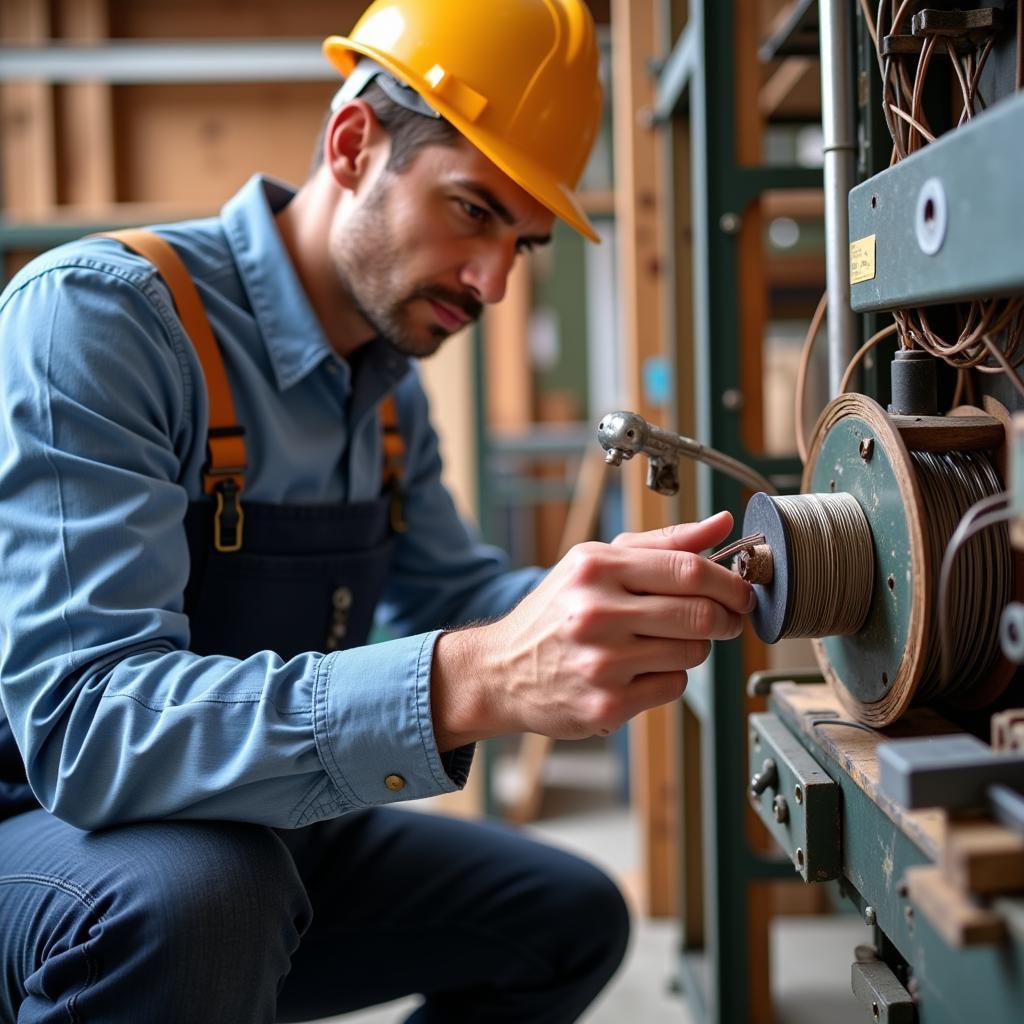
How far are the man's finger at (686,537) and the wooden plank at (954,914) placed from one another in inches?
13.4

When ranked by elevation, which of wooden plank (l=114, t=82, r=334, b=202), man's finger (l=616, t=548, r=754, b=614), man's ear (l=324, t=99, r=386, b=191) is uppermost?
wooden plank (l=114, t=82, r=334, b=202)

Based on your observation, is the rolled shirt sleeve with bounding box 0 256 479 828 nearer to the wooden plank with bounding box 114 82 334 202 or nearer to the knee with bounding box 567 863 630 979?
the knee with bounding box 567 863 630 979

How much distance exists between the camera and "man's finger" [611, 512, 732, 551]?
94 centimetres

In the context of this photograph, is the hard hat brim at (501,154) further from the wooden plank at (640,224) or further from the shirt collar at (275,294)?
the wooden plank at (640,224)

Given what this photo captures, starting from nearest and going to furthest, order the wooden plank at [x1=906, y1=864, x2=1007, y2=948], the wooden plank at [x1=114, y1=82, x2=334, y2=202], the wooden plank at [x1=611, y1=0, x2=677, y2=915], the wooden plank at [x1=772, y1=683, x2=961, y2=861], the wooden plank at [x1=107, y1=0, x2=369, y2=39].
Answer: the wooden plank at [x1=906, y1=864, x2=1007, y2=948], the wooden plank at [x1=772, y1=683, x2=961, y2=861], the wooden plank at [x1=611, y1=0, x2=677, y2=915], the wooden plank at [x1=114, y1=82, x2=334, y2=202], the wooden plank at [x1=107, y1=0, x2=369, y2=39]

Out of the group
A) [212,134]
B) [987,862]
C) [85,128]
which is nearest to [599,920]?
[987,862]

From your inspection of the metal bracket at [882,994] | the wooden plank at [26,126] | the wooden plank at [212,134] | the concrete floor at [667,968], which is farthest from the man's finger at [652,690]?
the wooden plank at [26,126]

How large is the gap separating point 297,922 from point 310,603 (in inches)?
15.6

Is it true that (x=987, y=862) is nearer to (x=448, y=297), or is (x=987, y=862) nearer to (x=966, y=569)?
(x=966, y=569)

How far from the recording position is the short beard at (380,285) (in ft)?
4.64

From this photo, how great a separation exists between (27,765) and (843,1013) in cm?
166

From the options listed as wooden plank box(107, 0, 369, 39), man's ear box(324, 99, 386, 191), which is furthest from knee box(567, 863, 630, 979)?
wooden plank box(107, 0, 369, 39)

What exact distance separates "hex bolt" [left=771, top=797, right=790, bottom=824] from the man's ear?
0.93 meters

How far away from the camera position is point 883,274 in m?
0.87
